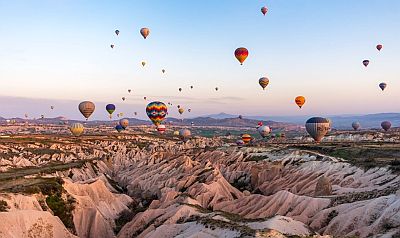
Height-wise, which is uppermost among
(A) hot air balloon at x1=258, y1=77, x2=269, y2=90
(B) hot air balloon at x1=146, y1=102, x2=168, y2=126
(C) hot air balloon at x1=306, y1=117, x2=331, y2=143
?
(A) hot air balloon at x1=258, y1=77, x2=269, y2=90

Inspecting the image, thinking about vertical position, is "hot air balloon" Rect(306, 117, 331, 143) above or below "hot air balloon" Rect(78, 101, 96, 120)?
below

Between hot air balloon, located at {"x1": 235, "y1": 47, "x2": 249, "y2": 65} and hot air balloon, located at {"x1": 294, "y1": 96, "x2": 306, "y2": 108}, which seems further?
hot air balloon, located at {"x1": 294, "y1": 96, "x2": 306, "y2": 108}

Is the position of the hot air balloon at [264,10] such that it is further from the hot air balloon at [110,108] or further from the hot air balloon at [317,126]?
the hot air balloon at [110,108]

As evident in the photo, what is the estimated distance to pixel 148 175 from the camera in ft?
270

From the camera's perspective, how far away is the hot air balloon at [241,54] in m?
87.8

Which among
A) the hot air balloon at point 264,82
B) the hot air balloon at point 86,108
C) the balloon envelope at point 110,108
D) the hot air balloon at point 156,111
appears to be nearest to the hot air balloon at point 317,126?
the hot air balloon at point 264,82

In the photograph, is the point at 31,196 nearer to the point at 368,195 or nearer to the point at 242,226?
the point at 242,226

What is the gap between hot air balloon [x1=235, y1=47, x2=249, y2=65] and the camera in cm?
8781

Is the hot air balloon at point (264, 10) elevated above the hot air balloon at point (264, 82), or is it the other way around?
the hot air balloon at point (264, 10)

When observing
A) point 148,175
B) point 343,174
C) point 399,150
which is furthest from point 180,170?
point 399,150

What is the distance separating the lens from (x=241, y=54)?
87.8 meters

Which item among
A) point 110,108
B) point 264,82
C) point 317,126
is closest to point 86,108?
point 110,108

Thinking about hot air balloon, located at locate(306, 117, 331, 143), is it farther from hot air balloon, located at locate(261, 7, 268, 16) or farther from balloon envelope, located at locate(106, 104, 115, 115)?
balloon envelope, located at locate(106, 104, 115, 115)

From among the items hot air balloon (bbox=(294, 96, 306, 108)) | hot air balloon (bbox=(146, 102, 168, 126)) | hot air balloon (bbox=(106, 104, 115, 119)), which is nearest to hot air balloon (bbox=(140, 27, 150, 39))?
hot air balloon (bbox=(146, 102, 168, 126))
